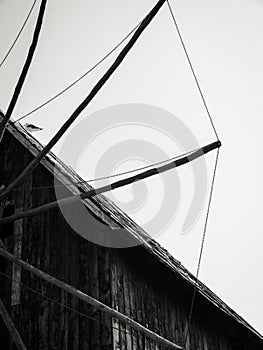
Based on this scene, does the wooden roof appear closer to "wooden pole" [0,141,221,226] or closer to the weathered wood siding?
the weathered wood siding

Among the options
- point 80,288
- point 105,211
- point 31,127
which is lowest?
point 80,288

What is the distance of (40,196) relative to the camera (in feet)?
40.8

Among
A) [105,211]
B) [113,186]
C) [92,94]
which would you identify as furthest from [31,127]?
[92,94]

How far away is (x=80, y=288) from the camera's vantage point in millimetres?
Answer: 11102

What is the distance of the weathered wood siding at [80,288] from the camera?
10.8 metres

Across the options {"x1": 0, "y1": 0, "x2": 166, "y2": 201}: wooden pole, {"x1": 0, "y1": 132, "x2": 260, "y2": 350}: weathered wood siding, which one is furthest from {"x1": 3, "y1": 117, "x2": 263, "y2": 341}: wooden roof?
{"x1": 0, "y1": 0, "x2": 166, "y2": 201}: wooden pole

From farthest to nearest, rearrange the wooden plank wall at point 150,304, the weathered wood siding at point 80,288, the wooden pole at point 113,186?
the wooden plank wall at point 150,304, the weathered wood siding at point 80,288, the wooden pole at point 113,186

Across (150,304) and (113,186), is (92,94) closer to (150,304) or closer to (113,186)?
(113,186)

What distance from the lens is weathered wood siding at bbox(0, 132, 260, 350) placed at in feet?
35.4

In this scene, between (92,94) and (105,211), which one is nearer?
(92,94)

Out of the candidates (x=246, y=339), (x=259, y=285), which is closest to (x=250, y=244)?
(x=259, y=285)

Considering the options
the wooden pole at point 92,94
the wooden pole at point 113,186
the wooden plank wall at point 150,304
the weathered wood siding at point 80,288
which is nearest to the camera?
the wooden pole at point 92,94

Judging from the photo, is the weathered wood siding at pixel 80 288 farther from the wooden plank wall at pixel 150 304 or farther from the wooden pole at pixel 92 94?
the wooden pole at pixel 92 94

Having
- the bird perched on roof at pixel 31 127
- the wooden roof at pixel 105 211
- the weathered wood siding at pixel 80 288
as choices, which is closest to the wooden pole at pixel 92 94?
the wooden roof at pixel 105 211
